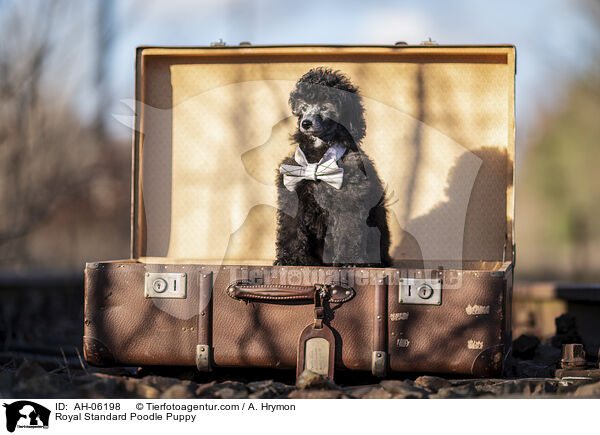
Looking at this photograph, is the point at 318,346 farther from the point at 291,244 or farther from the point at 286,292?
the point at 291,244

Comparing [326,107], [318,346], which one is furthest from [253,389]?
[326,107]

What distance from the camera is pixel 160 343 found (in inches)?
86.5

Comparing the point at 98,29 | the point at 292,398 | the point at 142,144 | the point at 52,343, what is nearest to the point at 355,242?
the point at 292,398

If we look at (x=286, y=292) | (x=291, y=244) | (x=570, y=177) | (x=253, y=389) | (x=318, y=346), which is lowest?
(x=253, y=389)

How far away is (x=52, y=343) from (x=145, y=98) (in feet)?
5.08

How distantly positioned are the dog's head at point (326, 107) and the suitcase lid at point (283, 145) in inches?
19.4

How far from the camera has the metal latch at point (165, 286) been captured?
219 cm

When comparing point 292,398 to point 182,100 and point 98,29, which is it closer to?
point 182,100

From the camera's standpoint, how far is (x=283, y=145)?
3123mm

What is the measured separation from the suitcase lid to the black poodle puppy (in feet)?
1.74

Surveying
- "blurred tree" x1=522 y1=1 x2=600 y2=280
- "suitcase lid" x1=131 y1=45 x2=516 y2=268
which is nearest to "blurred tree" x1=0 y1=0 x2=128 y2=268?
"suitcase lid" x1=131 y1=45 x2=516 y2=268

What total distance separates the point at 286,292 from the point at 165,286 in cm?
45
